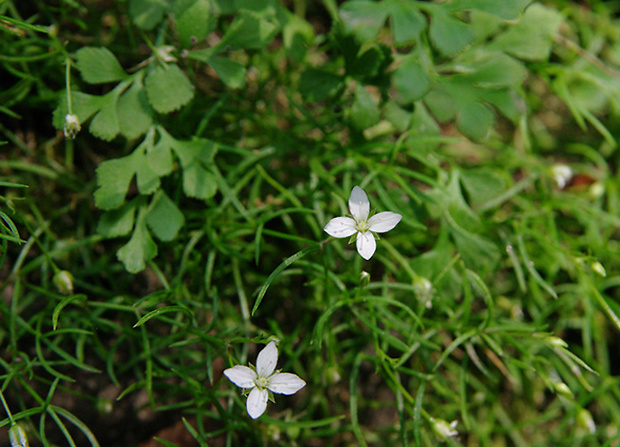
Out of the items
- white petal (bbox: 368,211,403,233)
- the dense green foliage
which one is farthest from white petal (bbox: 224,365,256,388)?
white petal (bbox: 368,211,403,233)

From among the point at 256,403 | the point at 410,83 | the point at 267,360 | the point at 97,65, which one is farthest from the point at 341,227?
the point at 97,65

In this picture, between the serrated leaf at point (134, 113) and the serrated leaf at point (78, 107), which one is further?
the serrated leaf at point (134, 113)

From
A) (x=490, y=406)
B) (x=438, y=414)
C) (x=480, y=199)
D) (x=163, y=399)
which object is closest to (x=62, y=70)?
(x=163, y=399)

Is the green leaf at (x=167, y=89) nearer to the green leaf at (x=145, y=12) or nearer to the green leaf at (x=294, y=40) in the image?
the green leaf at (x=145, y=12)

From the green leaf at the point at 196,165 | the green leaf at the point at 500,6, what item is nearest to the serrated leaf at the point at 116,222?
the green leaf at the point at 196,165

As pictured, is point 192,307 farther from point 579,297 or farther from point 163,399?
point 579,297

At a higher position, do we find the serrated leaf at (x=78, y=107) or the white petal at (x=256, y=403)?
the serrated leaf at (x=78, y=107)
